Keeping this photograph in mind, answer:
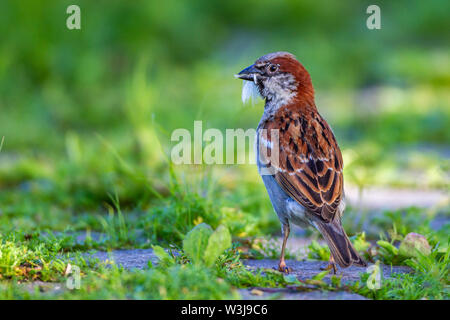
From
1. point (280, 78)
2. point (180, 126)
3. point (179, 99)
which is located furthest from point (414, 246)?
point (179, 99)

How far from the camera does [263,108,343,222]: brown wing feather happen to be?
4.05m

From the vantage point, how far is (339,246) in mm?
3852

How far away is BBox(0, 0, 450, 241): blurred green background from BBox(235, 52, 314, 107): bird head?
1.43 ft

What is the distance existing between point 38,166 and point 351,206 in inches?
120

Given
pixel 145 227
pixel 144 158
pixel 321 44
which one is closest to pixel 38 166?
pixel 144 158

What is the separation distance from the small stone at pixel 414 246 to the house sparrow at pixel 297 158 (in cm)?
44

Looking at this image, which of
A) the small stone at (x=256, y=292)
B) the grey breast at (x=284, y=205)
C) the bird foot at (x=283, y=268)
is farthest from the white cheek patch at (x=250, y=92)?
the small stone at (x=256, y=292)

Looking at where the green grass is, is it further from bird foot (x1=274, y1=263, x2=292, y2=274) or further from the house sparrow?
the house sparrow

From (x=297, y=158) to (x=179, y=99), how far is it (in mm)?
4918

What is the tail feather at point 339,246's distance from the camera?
12.4ft

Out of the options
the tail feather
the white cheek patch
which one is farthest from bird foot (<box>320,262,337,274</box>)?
the white cheek patch

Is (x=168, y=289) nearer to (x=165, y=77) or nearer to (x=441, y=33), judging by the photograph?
(x=165, y=77)

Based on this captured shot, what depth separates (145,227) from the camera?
4727mm

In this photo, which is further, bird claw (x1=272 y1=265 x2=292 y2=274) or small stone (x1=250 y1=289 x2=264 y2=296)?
bird claw (x1=272 y1=265 x2=292 y2=274)
